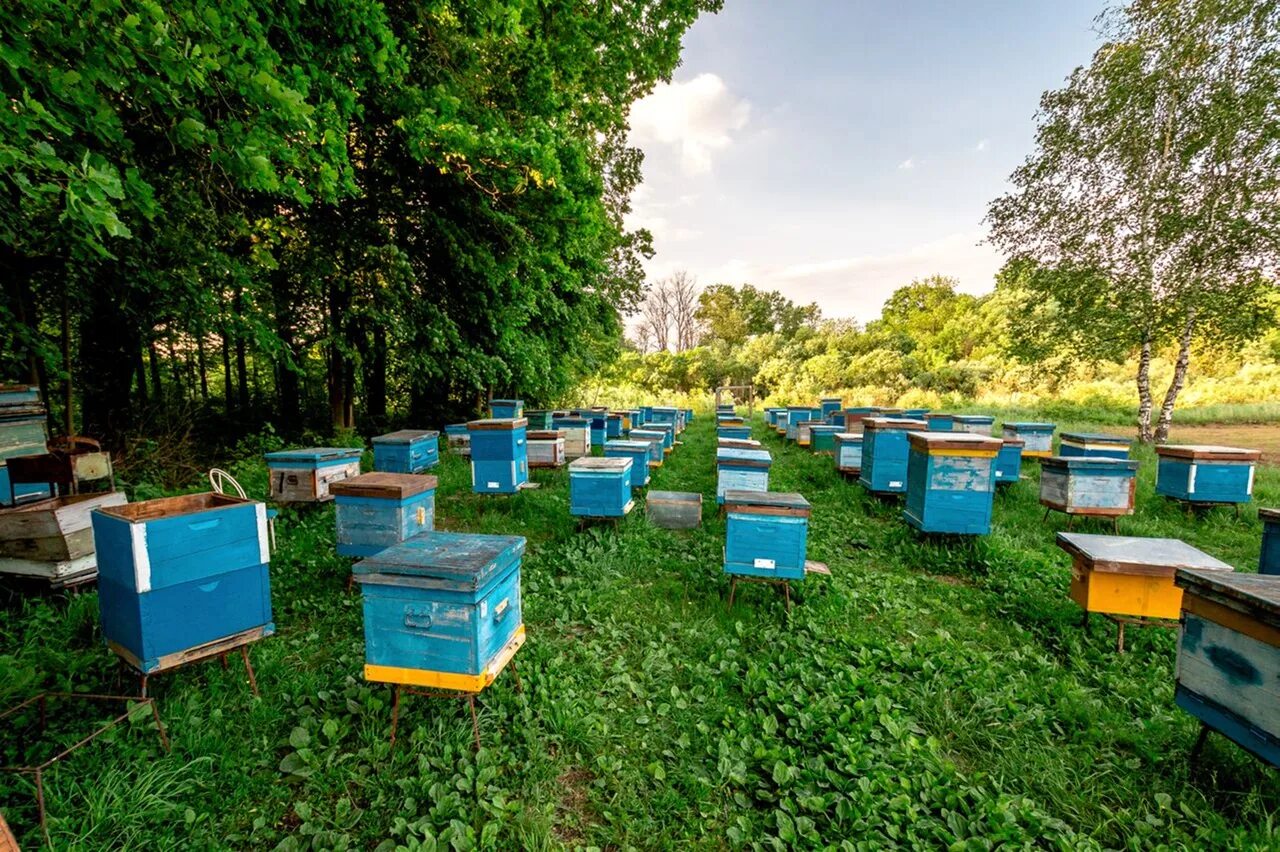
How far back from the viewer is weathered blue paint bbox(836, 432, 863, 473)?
8539 millimetres

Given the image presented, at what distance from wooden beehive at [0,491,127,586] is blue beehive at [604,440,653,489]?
5.06 m

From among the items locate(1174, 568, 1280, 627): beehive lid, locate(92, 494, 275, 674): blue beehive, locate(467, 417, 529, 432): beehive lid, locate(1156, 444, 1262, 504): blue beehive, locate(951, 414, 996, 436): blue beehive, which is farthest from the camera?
locate(951, 414, 996, 436): blue beehive

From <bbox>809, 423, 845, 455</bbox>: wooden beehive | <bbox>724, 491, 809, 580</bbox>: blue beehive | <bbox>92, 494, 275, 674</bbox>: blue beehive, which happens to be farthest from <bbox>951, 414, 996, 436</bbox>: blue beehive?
<bbox>92, 494, 275, 674</bbox>: blue beehive

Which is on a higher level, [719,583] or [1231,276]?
[1231,276]

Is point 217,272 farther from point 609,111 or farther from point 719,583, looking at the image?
point 719,583

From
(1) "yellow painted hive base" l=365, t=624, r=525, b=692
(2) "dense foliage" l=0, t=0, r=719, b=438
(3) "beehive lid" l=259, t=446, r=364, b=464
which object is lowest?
(1) "yellow painted hive base" l=365, t=624, r=525, b=692

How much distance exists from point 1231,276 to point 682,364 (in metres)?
29.5

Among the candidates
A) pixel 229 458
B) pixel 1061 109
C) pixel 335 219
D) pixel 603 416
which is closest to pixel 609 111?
pixel 335 219

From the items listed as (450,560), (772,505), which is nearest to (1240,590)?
(772,505)

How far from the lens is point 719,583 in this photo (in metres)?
4.83

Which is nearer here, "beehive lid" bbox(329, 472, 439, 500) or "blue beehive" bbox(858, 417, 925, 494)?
"beehive lid" bbox(329, 472, 439, 500)

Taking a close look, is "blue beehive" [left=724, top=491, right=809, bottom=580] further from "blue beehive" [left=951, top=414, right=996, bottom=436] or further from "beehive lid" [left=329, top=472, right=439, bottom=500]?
"blue beehive" [left=951, top=414, right=996, bottom=436]

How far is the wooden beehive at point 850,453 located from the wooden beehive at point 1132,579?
487 centimetres

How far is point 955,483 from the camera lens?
517 centimetres
